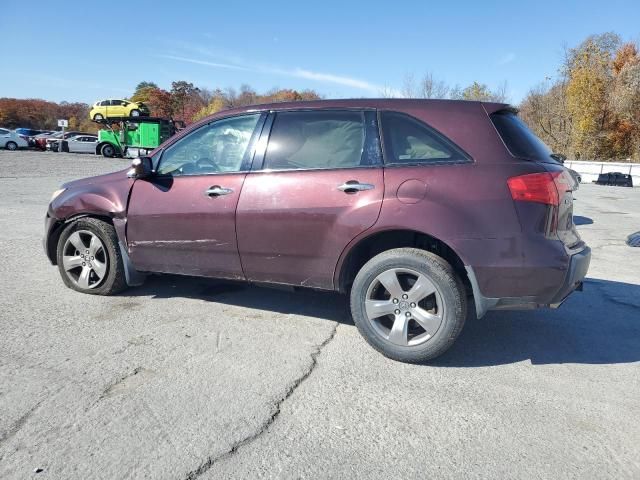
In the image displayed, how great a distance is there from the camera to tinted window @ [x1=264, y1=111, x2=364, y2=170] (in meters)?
3.61

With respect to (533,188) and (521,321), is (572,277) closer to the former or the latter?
(533,188)

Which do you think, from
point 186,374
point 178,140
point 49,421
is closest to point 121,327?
point 186,374

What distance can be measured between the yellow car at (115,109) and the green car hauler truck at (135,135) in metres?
7.44

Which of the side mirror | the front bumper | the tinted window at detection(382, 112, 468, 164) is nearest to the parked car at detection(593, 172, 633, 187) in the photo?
the tinted window at detection(382, 112, 468, 164)

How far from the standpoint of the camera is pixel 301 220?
141 inches

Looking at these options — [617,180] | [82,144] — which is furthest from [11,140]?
[617,180]

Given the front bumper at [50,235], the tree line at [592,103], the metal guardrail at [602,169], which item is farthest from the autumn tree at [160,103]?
the front bumper at [50,235]

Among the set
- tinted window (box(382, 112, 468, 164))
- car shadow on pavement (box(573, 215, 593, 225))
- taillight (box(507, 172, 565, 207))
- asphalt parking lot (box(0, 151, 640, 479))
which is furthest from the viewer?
car shadow on pavement (box(573, 215, 593, 225))

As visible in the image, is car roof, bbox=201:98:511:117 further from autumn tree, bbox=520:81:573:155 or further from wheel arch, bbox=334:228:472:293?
autumn tree, bbox=520:81:573:155

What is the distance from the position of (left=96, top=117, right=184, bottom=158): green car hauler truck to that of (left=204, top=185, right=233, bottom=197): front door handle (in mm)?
27411

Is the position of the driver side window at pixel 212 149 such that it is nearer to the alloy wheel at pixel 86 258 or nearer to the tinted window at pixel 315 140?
the tinted window at pixel 315 140

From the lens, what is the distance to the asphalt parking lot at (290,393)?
7.53 ft

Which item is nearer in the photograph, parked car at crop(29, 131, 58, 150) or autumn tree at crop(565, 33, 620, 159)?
parked car at crop(29, 131, 58, 150)

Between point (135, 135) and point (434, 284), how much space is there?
32.3 m
